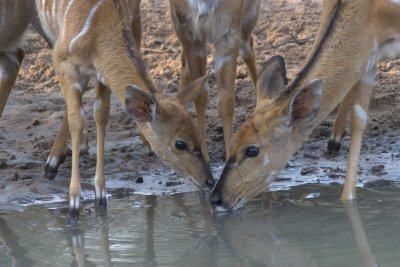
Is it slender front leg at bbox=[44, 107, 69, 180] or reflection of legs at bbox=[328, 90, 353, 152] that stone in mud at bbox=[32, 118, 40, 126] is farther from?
reflection of legs at bbox=[328, 90, 353, 152]

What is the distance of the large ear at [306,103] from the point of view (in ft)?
21.2

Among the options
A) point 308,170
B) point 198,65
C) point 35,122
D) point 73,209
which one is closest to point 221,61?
point 198,65

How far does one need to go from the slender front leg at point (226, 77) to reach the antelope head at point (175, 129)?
969 mm

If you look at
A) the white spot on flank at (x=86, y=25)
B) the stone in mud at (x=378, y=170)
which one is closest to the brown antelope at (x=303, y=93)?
the stone in mud at (x=378, y=170)

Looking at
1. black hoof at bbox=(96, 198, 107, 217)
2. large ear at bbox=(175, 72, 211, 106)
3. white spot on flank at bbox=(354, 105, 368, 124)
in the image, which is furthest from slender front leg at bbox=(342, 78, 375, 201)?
black hoof at bbox=(96, 198, 107, 217)

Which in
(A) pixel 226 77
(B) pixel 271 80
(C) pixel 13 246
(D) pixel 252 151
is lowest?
(C) pixel 13 246

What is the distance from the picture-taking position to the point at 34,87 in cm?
1044

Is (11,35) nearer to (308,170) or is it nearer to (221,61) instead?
(221,61)

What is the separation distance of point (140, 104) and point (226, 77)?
Result: 5.00 ft

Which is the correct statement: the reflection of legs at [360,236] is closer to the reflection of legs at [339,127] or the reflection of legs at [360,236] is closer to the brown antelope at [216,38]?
the brown antelope at [216,38]

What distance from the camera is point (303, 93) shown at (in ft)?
21.3

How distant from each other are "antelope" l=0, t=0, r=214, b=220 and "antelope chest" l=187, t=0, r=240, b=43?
2.65 ft

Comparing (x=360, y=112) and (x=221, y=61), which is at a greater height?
(x=221, y=61)

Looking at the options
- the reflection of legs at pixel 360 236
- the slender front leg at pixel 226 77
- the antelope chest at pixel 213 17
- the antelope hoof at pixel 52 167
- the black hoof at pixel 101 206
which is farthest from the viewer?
the antelope hoof at pixel 52 167
